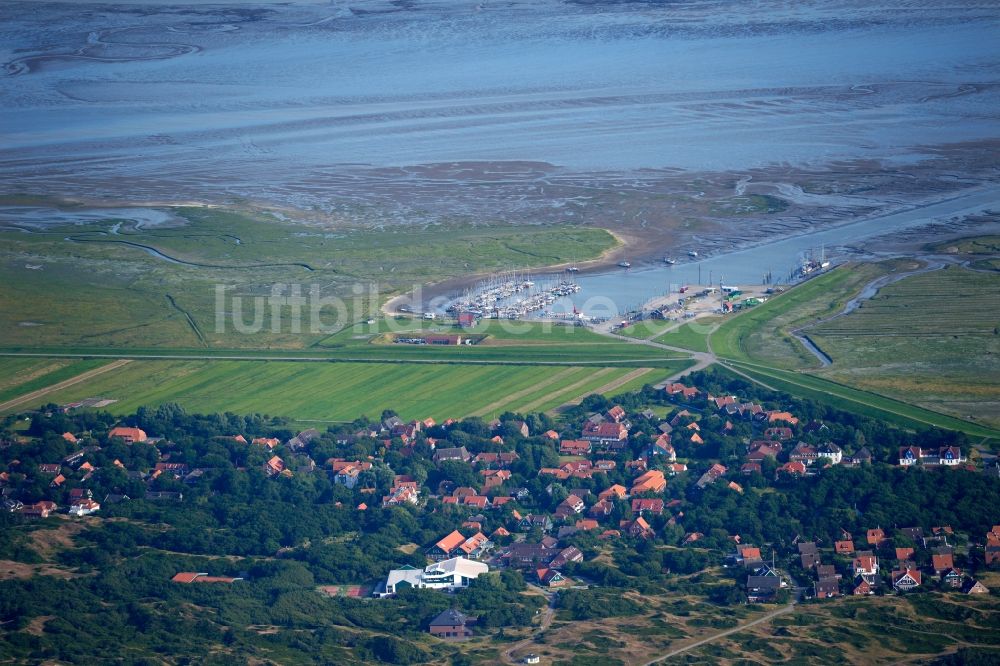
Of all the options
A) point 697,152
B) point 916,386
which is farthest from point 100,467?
point 697,152

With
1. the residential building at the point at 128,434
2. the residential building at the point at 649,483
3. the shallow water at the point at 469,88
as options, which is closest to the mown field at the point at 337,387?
the residential building at the point at 128,434

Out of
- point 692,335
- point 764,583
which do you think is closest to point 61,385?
point 692,335

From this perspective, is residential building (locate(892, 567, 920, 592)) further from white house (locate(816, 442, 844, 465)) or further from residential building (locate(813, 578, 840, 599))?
white house (locate(816, 442, 844, 465))

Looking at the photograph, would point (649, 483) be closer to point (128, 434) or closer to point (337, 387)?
point (337, 387)

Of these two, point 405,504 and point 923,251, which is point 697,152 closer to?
point 923,251

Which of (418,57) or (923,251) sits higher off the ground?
(418,57)

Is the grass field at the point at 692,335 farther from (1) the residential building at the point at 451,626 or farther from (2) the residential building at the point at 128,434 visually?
(1) the residential building at the point at 451,626

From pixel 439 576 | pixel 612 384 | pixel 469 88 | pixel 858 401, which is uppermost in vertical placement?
pixel 469 88
